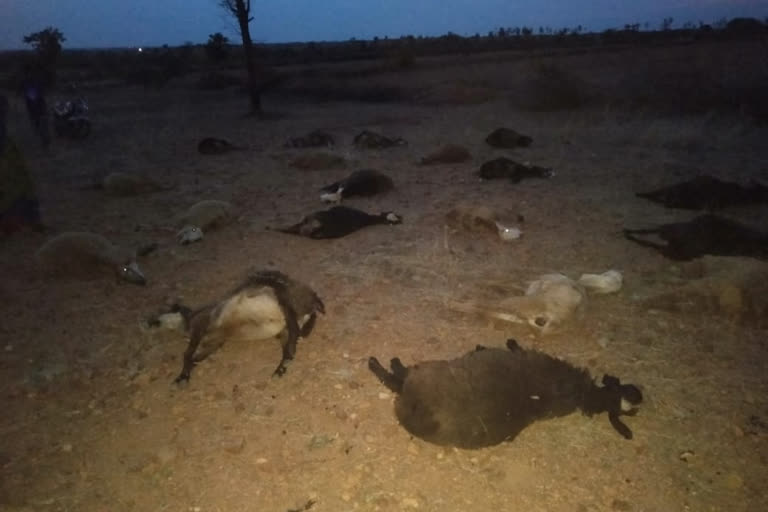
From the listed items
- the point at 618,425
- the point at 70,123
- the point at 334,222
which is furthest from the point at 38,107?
the point at 618,425

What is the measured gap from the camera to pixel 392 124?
49.8ft

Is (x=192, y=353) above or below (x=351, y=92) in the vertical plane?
below

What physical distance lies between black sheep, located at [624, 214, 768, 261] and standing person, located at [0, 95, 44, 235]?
710 cm

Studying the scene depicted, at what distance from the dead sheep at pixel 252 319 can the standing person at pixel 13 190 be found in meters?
3.96

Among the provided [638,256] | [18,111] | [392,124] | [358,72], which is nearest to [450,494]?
[638,256]

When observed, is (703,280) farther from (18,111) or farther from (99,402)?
(18,111)

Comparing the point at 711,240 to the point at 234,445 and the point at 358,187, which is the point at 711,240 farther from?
the point at 234,445

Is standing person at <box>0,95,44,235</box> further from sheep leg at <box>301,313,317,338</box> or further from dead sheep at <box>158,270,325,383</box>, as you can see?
sheep leg at <box>301,313,317,338</box>

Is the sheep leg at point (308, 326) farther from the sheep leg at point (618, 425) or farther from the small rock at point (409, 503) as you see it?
the sheep leg at point (618, 425)

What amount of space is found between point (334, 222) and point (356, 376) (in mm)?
3013

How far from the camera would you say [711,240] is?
566 centimetres

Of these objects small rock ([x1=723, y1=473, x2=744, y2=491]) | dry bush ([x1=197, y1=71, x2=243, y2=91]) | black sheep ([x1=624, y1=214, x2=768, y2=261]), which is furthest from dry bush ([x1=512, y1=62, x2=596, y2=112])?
dry bush ([x1=197, y1=71, x2=243, y2=91])

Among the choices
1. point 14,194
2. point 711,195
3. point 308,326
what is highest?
point 14,194

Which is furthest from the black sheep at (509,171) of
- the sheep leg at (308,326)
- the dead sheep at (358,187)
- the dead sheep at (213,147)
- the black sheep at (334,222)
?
the dead sheep at (213,147)
